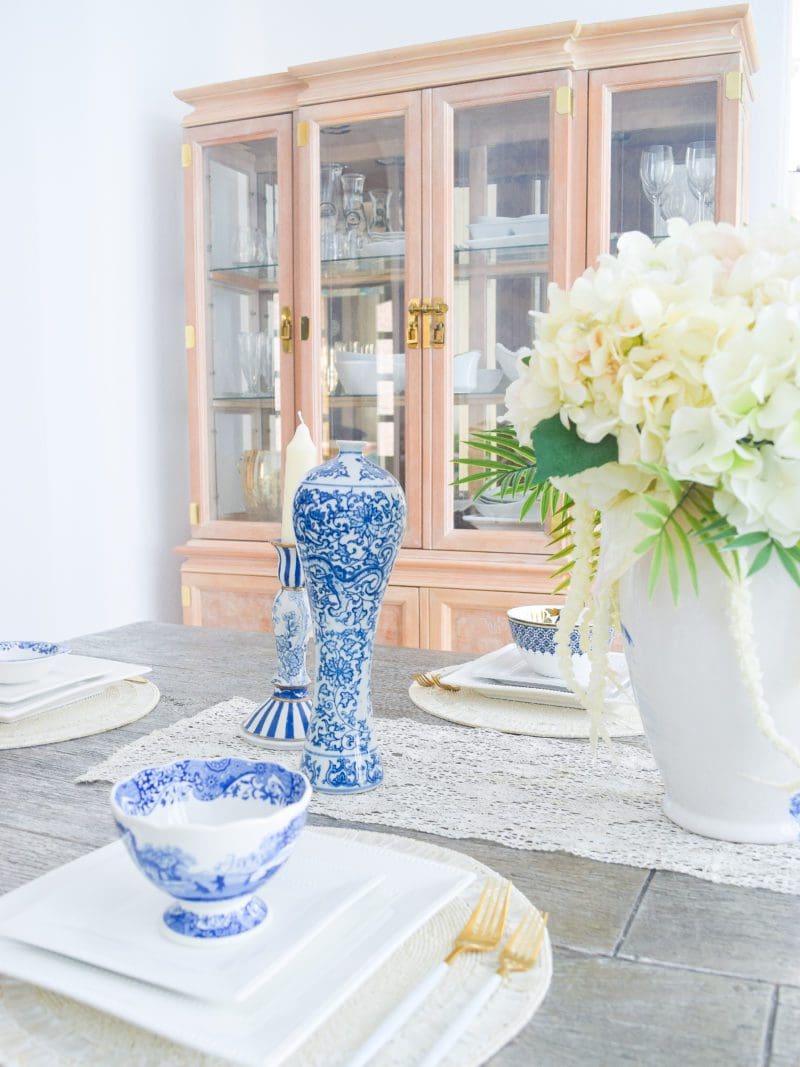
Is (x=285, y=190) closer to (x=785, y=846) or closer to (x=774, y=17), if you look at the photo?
(x=774, y=17)

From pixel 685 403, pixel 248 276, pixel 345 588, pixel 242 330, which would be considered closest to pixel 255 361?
pixel 242 330

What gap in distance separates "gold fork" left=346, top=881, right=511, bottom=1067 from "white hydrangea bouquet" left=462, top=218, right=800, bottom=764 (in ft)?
0.71

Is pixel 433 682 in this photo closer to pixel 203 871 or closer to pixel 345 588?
pixel 345 588

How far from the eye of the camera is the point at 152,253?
2.96m

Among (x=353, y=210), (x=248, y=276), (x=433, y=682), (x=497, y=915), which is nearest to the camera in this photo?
(x=497, y=915)

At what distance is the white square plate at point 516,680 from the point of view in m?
1.06

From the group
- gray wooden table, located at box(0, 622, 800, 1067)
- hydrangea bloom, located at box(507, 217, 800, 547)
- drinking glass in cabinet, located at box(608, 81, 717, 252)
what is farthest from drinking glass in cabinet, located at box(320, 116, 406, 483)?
hydrangea bloom, located at box(507, 217, 800, 547)

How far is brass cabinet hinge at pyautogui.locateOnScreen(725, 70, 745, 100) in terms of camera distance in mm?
2213

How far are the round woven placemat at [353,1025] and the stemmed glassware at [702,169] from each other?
2.12 meters

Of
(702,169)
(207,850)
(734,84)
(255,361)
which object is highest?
(734,84)

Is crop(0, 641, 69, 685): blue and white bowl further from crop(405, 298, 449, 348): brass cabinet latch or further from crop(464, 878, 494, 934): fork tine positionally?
crop(405, 298, 449, 348): brass cabinet latch

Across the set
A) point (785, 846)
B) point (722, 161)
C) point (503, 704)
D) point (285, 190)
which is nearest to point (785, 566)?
point (785, 846)

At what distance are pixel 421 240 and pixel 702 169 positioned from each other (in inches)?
27.7

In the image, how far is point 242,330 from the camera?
281cm
